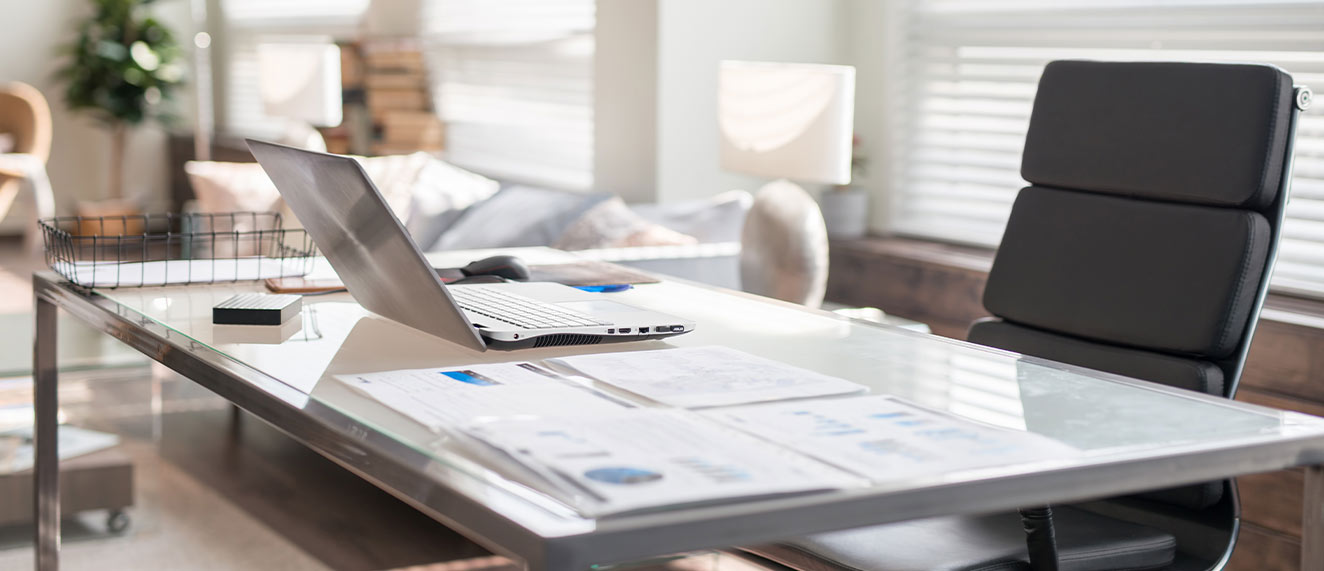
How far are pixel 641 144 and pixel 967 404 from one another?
10.0ft

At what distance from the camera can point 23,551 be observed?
2.57 m

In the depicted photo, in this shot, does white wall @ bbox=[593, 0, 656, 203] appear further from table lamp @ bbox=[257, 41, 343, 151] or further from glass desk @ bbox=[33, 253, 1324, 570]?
glass desk @ bbox=[33, 253, 1324, 570]

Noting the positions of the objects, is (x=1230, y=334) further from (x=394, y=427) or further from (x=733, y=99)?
(x=733, y=99)

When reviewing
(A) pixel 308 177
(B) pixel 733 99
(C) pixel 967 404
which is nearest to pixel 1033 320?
(C) pixel 967 404

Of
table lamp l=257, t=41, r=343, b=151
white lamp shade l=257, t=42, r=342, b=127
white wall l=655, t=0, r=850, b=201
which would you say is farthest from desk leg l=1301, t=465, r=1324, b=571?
white lamp shade l=257, t=42, r=342, b=127

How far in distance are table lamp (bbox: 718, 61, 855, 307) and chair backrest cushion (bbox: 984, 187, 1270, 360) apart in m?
1.01

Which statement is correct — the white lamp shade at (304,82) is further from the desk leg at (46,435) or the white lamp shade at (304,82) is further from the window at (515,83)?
the desk leg at (46,435)

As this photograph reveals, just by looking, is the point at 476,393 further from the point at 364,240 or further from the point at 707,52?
the point at 707,52

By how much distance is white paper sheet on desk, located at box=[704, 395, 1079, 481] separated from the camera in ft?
2.66


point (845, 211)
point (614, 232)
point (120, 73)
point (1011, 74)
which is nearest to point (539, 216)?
point (614, 232)

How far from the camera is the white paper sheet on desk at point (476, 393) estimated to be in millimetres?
913

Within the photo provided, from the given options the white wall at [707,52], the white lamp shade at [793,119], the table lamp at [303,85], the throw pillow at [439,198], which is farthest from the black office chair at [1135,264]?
the table lamp at [303,85]

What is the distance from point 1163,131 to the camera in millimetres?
1633

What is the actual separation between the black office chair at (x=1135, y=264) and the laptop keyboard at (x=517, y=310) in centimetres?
36
